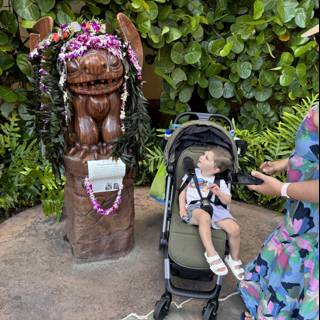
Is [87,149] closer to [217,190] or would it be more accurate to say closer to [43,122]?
[43,122]

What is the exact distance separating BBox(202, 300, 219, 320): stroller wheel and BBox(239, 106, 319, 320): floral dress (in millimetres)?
265

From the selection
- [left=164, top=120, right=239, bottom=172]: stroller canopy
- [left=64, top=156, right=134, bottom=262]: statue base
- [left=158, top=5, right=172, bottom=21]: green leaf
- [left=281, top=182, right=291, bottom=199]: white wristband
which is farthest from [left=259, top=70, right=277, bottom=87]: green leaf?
[left=281, top=182, right=291, bottom=199]: white wristband

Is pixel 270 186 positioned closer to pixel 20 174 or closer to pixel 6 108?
pixel 20 174

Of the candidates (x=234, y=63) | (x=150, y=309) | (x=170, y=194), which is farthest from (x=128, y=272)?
(x=234, y=63)

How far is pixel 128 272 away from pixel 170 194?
68cm

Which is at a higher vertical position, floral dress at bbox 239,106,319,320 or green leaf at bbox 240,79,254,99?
green leaf at bbox 240,79,254,99

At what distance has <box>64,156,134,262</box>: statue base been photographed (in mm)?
3047

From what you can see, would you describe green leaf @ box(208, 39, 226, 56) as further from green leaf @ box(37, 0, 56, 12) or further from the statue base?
the statue base

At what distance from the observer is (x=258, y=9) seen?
3.95 meters

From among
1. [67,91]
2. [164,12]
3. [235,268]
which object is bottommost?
[235,268]

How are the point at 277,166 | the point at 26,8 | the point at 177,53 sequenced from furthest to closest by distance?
the point at 177,53 → the point at 26,8 → the point at 277,166

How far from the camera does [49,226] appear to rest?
374 cm

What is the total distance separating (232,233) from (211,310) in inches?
20.4

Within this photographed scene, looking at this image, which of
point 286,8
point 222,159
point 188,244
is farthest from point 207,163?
point 286,8
